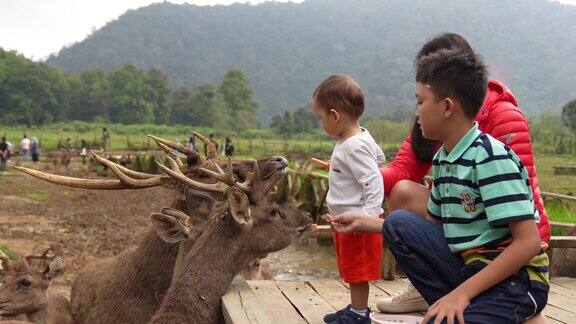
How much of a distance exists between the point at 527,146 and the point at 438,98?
1.07 m

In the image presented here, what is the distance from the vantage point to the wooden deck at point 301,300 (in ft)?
13.2

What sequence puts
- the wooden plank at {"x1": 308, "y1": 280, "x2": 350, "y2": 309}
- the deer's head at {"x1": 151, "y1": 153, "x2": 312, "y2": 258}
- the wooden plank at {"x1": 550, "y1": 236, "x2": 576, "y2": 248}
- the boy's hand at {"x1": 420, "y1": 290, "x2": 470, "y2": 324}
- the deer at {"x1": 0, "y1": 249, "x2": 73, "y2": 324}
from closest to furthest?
the boy's hand at {"x1": 420, "y1": 290, "x2": 470, "y2": 324}, the deer's head at {"x1": 151, "y1": 153, "x2": 312, "y2": 258}, the wooden plank at {"x1": 308, "y1": 280, "x2": 350, "y2": 309}, the wooden plank at {"x1": 550, "y1": 236, "x2": 576, "y2": 248}, the deer at {"x1": 0, "y1": 249, "x2": 73, "y2": 324}

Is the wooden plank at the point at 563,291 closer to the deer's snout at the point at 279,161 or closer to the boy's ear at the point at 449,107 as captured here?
the deer's snout at the point at 279,161

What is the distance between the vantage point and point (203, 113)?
94875mm

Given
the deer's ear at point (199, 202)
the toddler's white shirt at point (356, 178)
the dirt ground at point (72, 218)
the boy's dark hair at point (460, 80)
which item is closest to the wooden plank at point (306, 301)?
the toddler's white shirt at point (356, 178)

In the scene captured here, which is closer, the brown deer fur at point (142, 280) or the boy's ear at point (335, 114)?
the boy's ear at point (335, 114)

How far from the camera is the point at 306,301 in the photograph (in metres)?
4.56

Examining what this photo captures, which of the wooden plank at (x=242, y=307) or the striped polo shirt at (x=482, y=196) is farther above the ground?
the striped polo shirt at (x=482, y=196)

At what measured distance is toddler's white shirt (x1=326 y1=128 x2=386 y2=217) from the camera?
12.7 feet

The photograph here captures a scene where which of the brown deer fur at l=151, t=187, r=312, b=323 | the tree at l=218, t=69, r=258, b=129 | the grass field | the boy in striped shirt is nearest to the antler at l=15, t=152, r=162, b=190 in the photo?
the brown deer fur at l=151, t=187, r=312, b=323

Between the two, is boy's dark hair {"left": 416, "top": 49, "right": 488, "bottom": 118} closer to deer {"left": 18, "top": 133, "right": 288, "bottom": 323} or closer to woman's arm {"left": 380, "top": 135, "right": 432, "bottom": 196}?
woman's arm {"left": 380, "top": 135, "right": 432, "bottom": 196}

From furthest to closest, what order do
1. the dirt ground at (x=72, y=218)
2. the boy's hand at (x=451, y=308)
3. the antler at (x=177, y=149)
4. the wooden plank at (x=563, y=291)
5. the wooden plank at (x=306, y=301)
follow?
the dirt ground at (x=72, y=218), the antler at (x=177, y=149), the wooden plank at (x=563, y=291), the wooden plank at (x=306, y=301), the boy's hand at (x=451, y=308)

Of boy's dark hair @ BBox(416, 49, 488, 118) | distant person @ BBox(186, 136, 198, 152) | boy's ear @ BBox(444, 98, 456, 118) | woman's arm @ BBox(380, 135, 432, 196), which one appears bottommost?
distant person @ BBox(186, 136, 198, 152)

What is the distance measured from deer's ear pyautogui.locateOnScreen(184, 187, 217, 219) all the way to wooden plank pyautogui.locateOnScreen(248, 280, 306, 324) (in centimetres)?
59
